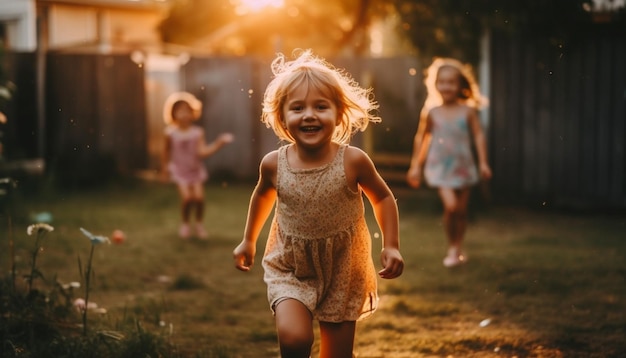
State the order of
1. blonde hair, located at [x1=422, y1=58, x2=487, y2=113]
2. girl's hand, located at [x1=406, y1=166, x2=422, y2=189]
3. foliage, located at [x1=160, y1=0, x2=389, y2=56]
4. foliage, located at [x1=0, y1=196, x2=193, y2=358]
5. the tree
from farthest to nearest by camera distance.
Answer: foliage, located at [x1=160, y1=0, x2=389, y2=56] → the tree → blonde hair, located at [x1=422, y1=58, x2=487, y2=113] → girl's hand, located at [x1=406, y1=166, x2=422, y2=189] → foliage, located at [x1=0, y1=196, x2=193, y2=358]

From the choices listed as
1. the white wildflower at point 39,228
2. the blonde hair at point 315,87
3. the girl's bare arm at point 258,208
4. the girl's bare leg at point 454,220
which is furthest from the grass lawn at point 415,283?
the blonde hair at point 315,87

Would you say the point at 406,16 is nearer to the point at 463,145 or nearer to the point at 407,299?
the point at 463,145

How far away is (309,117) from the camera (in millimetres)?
3330

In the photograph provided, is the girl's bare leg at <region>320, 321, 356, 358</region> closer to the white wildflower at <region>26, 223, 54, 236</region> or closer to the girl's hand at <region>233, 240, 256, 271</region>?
the girl's hand at <region>233, 240, 256, 271</region>

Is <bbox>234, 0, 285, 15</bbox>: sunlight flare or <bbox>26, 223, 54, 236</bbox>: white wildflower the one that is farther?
<bbox>234, 0, 285, 15</bbox>: sunlight flare

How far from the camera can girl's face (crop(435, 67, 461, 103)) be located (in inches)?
268

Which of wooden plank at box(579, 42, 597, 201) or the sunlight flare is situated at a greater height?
A: the sunlight flare

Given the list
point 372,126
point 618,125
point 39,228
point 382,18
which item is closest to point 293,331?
point 39,228

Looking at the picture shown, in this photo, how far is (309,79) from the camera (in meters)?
3.39

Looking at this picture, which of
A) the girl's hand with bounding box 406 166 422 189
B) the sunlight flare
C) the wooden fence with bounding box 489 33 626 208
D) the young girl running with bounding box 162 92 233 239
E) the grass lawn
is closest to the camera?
the grass lawn

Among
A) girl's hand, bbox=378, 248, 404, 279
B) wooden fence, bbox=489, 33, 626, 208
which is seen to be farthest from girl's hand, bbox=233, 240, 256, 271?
wooden fence, bbox=489, 33, 626, 208

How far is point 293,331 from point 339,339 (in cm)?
34

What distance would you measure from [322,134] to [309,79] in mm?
223

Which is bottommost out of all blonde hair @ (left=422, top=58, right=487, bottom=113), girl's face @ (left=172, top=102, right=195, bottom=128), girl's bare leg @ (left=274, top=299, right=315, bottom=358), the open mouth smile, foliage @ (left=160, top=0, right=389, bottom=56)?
girl's bare leg @ (left=274, top=299, right=315, bottom=358)
